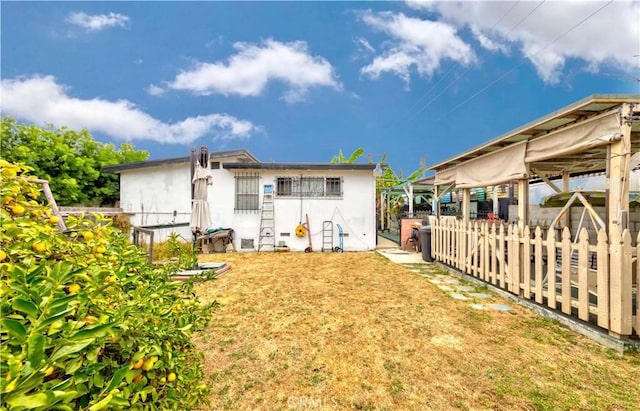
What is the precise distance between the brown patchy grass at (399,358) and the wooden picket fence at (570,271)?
34cm

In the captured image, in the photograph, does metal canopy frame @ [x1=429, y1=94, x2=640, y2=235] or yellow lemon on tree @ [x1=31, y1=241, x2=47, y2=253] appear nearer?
yellow lemon on tree @ [x1=31, y1=241, x2=47, y2=253]

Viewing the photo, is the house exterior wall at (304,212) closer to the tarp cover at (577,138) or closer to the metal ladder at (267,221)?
the metal ladder at (267,221)

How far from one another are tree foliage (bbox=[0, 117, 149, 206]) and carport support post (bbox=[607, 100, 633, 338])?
68.1 feet

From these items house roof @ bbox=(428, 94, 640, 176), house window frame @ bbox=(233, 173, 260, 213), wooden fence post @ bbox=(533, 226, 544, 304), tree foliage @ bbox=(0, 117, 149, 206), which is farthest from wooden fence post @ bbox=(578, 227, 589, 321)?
tree foliage @ bbox=(0, 117, 149, 206)

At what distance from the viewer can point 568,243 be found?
3492 millimetres

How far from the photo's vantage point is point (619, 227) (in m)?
2.99

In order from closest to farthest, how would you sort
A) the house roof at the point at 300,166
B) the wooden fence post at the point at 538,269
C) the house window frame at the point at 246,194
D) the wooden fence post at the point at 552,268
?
the wooden fence post at the point at 552,268 → the wooden fence post at the point at 538,269 → the house roof at the point at 300,166 → the house window frame at the point at 246,194

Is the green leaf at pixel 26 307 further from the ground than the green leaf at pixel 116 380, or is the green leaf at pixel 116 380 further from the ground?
the green leaf at pixel 26 307

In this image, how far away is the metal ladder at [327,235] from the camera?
34.6ft

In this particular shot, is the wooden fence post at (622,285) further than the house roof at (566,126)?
No

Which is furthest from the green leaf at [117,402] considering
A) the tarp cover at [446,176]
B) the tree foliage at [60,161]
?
the tree foliage at [60,161]

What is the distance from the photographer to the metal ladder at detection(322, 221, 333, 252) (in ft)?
34.6

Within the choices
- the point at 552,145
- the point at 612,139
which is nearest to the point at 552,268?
the point at 612,139

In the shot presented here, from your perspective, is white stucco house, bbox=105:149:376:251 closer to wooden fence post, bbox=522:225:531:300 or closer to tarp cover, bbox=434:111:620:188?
tarp cover, bbox=434:111:620:188
